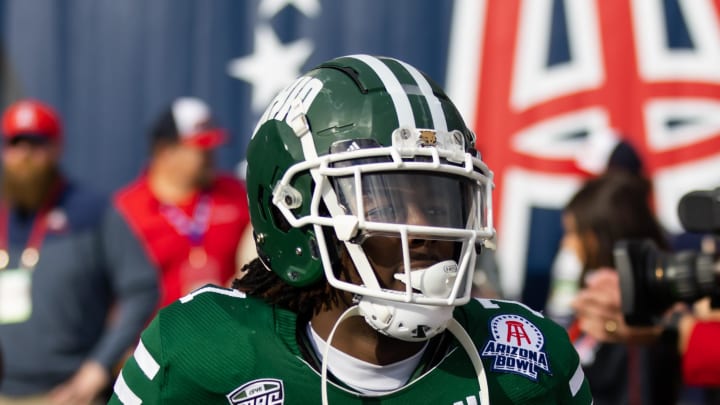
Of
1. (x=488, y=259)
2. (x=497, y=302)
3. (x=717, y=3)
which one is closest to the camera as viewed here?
(x=497, y=302)

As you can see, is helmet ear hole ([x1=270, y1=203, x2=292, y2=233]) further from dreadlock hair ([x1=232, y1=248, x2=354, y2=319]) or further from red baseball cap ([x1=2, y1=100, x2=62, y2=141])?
red baseball cap ([x1=2, y1=100, x2=62, y2=141])

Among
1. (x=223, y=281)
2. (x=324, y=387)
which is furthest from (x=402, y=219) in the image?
(x=223, y=281)

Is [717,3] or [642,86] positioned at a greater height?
[717,3]

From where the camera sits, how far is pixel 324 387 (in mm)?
1996

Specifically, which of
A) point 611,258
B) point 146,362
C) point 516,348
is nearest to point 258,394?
point 146,362

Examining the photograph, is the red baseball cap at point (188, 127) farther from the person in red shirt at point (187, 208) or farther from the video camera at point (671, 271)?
the video camera at point (671, 271)

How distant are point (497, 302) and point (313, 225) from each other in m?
0.45

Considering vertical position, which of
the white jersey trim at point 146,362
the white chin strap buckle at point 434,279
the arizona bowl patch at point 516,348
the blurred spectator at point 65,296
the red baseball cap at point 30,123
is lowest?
the blurred spectator at point 65,296

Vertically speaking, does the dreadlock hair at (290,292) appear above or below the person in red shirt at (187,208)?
above

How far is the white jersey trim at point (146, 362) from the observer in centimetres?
206

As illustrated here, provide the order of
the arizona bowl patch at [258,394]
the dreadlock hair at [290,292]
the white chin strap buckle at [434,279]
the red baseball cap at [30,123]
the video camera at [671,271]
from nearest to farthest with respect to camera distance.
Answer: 1. the white chin strap buckle at [434,279]
2. the arizona bowl patch at [258,394]
3. the dreadlock hair at [290,292]
4. the video camera at [671,271]
5. the red baseball cap at [30,123]

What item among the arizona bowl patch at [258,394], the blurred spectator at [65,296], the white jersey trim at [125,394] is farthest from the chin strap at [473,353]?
the blurred spectator at [65,296]

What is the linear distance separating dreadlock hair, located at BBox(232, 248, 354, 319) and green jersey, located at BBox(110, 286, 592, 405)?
2 cm

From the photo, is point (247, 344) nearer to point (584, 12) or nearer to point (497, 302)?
point (497, 302)
